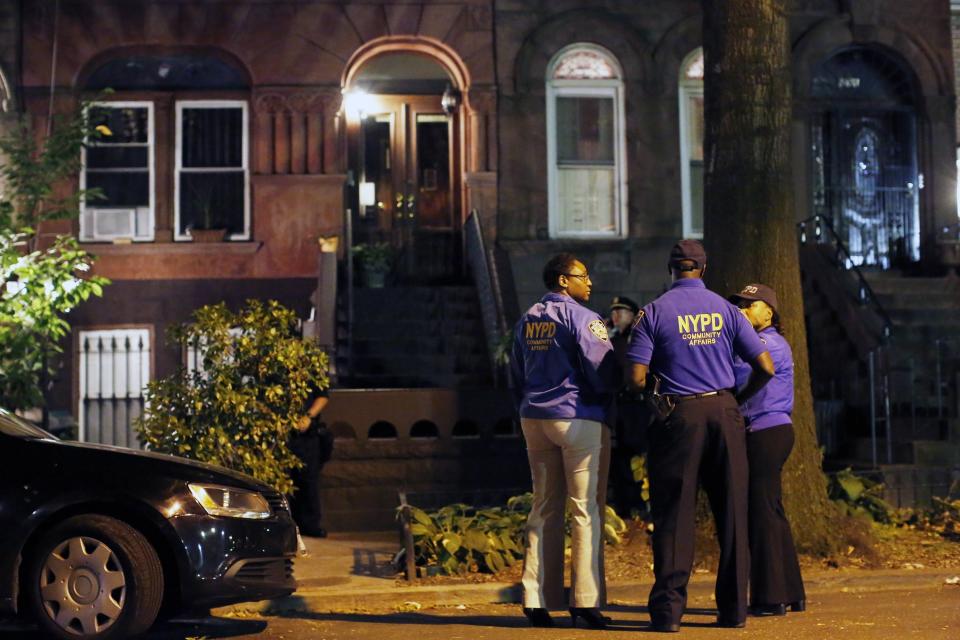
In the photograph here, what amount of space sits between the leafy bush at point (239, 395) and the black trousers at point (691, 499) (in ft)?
13.8

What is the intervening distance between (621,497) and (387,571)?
9.33 feet

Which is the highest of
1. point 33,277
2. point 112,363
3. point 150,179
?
point 150,179

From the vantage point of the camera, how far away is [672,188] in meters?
18.6

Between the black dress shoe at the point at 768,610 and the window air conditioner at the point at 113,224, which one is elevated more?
the window air conditioner at the point at 113,224

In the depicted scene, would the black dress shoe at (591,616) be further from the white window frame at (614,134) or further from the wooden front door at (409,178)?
the wooden front door at (409,178)

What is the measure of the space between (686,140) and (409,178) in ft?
13.3

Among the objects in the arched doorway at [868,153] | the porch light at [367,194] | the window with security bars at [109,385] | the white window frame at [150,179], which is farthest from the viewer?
the porch light at [367,194]

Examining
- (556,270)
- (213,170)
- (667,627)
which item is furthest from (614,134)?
(667,627)

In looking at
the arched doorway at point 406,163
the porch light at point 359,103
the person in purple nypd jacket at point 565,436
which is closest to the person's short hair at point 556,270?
the person in purple nypd jacket at point 565,436

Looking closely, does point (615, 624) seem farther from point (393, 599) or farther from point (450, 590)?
point (393, 599)

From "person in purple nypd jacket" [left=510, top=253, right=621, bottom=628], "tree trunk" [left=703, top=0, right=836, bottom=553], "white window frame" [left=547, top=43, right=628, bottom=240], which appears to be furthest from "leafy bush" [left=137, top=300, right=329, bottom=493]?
"white window frame" [left=547, top=43, right=628, bottom=240]

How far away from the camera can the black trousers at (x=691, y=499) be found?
23.7 feet

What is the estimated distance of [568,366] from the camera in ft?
24.7

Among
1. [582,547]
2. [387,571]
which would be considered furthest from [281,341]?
[582,547]
